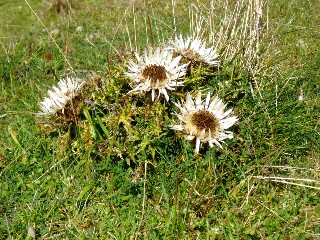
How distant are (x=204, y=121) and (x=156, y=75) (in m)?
0.34

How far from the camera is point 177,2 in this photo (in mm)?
4992

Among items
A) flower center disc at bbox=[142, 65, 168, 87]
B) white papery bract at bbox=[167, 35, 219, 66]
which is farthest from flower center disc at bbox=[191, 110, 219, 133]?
white papery bract at bbox=[167, 35, 219, 66]

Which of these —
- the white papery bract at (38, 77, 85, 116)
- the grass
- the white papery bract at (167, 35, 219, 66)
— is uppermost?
the white papery bract at (167, 35, 219, 66)

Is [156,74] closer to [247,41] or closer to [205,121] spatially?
[205,121]

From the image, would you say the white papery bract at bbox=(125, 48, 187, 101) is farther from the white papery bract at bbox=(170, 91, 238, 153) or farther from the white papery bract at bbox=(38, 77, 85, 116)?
the white papery bract at bbox=(38, 77, 85, 116)

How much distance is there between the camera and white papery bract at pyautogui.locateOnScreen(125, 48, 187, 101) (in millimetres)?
2031

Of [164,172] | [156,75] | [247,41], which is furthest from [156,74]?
[247,41]

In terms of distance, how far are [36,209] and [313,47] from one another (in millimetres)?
2642

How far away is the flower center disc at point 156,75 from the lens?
203 cm

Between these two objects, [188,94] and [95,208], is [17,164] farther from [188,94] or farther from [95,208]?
[188,94]

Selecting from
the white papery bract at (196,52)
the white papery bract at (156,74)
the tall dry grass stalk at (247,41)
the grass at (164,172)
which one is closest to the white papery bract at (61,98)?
the grass at (164,172)

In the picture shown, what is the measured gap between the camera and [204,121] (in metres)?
1.99

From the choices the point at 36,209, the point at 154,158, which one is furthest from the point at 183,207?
the point at 36,209

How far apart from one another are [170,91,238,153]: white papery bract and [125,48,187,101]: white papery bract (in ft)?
0.40
